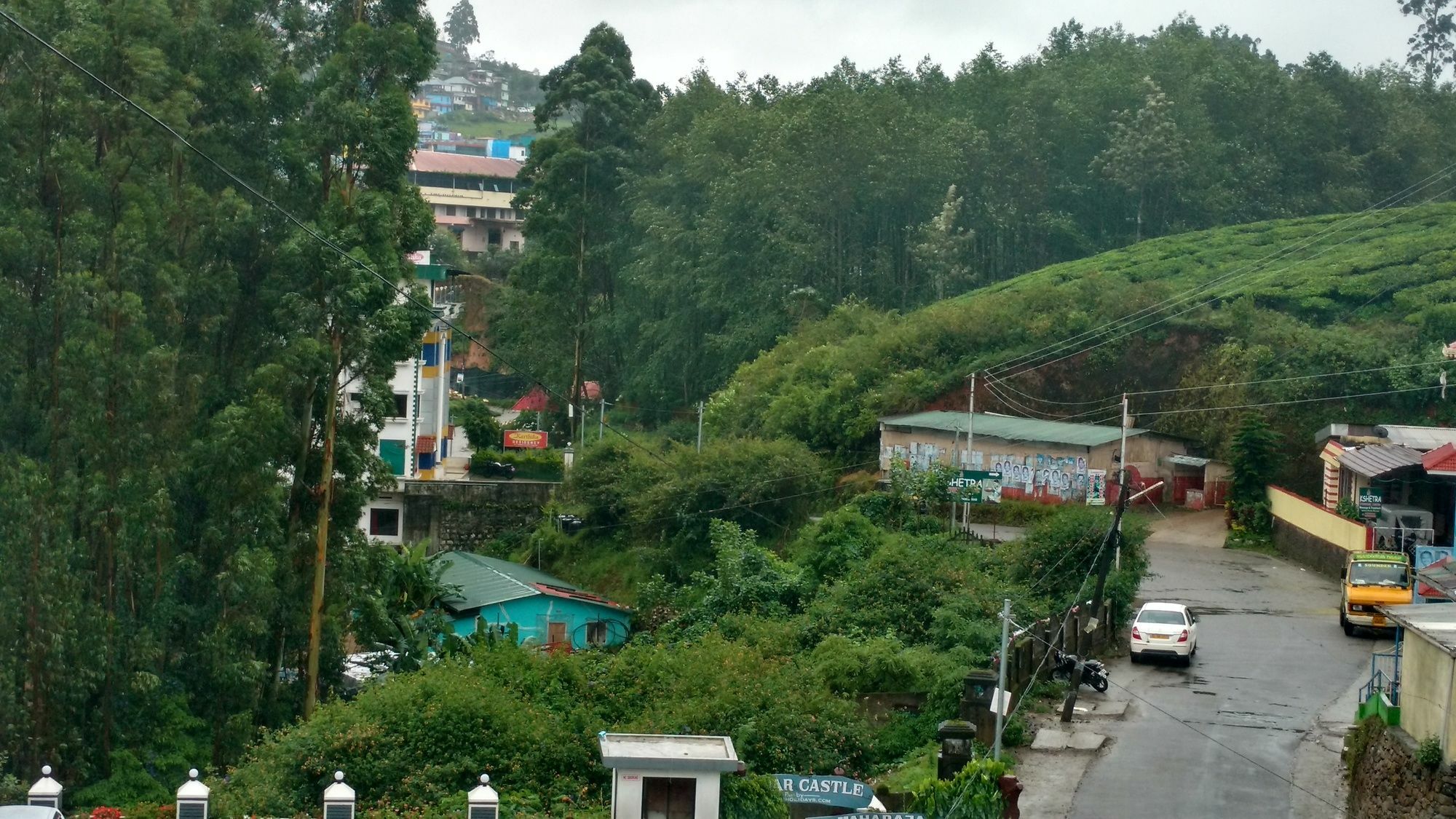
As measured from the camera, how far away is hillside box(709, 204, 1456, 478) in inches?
1687

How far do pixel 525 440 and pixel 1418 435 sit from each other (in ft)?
91.7

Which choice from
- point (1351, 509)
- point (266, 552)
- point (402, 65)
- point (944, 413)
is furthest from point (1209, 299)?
point (266, 552)

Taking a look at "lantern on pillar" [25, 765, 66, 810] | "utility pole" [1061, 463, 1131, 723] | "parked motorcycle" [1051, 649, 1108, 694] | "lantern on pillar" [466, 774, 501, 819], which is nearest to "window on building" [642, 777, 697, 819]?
"lantern on pillar" [466, 774, 501, 819]

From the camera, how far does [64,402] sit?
24.1 metres

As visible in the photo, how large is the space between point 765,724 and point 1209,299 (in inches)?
1355

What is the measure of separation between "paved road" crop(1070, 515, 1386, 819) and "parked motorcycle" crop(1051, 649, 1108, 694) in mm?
300

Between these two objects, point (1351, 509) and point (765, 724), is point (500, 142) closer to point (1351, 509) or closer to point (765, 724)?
point (1351, 509)

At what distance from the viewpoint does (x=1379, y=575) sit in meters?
27.0

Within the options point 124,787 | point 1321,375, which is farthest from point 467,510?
point 1321,375

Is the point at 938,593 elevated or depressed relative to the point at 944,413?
depressed

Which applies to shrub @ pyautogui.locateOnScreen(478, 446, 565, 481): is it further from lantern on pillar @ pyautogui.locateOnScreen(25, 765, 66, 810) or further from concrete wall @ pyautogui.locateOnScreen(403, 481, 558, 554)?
lantern on pillar @ pyautogui.locateOnScreen(25, 765, 66, 810)

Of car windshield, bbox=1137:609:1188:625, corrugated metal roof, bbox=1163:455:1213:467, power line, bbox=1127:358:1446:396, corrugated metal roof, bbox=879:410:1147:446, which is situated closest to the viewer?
car windshield, bbox=1137:609:1188:625

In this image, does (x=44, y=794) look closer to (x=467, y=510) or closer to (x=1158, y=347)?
(x=467, y=510)

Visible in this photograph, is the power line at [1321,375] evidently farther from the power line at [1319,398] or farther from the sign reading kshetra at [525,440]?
the sign reading kshetra at [525,440]
